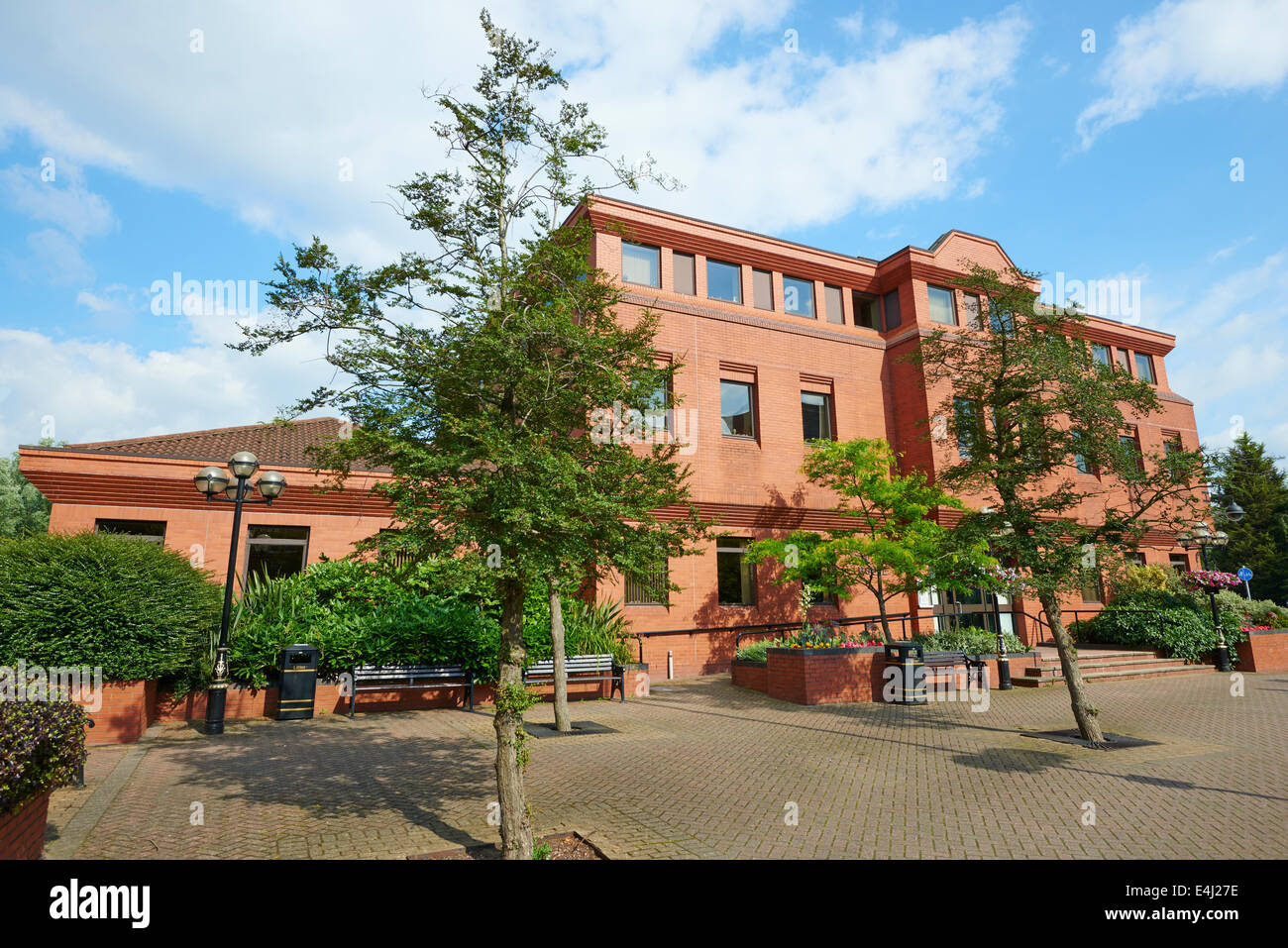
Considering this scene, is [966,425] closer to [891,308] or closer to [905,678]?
[905,678]

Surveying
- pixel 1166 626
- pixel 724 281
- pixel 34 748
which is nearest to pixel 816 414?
pixel 724 281

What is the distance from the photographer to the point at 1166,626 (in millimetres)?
19094

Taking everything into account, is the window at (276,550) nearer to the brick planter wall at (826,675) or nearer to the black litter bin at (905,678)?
the brick planter wall at (826,675)

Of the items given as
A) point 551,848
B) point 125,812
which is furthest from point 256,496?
point 551,848

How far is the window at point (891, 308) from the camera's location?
78.7 ft

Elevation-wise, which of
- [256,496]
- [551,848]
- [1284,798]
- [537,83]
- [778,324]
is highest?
[778,324]

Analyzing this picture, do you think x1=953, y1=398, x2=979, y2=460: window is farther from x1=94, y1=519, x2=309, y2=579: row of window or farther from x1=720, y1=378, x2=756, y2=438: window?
x1=94, y1=519, x2=309, y2=579: row of window

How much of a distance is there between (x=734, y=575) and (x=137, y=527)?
15511 millimetres

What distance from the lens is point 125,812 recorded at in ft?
21.6

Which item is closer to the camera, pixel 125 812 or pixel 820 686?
pixel 125 812

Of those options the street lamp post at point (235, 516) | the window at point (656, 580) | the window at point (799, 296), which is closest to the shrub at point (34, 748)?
the window at point (656, 580)

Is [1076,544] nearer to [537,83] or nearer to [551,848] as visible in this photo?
[551,848]

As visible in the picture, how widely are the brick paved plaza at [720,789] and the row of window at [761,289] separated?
13427 mm

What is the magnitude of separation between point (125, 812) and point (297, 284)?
5424 mm
